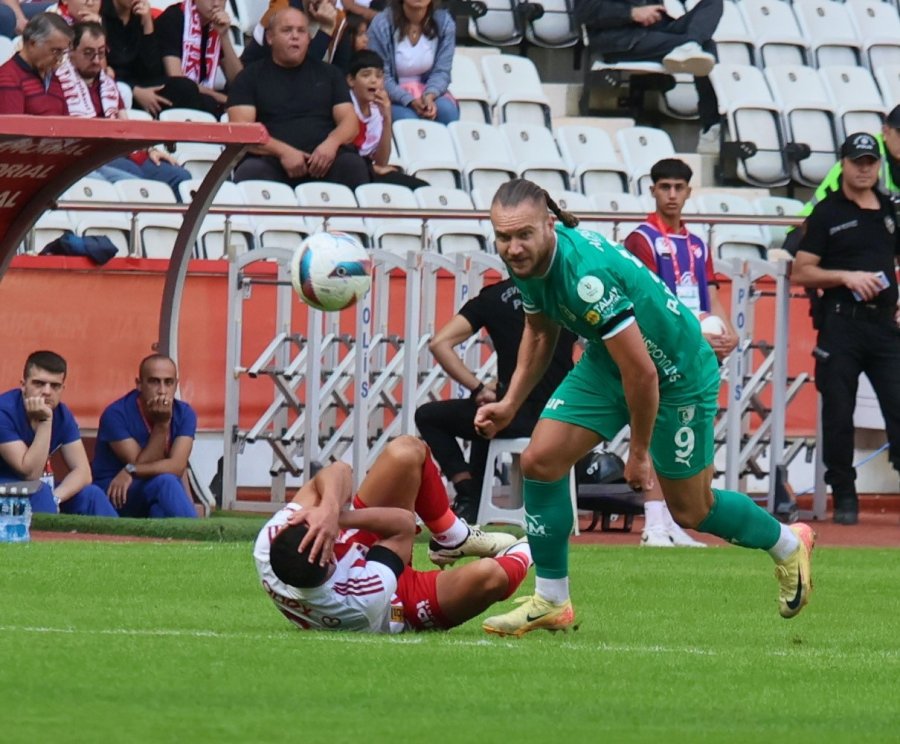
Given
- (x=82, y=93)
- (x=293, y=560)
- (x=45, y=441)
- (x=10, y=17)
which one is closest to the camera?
(x=293, y=560)

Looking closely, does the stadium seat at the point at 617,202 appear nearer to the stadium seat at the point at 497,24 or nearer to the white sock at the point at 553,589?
the stadium seat at the point at 497,24

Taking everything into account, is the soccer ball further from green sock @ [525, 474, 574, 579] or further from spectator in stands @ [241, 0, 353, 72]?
spectator in stands @ [241, 0, 353, 72]

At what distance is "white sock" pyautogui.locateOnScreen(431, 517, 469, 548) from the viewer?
27.3ft

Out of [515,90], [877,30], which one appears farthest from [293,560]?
[877,30]

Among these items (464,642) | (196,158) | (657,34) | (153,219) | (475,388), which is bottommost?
(464,642)

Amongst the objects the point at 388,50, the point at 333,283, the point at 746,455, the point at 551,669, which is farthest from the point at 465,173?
the point at 551,669

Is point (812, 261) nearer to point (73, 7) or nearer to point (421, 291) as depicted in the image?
point (421, 291)

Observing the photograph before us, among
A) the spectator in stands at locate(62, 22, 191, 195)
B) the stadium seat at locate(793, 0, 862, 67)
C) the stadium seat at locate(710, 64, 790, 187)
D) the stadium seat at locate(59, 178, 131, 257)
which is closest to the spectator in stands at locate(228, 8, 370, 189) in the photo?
the spectator in stands at locate(62, 22, 191, 195)

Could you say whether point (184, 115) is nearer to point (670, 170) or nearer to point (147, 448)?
point (147, 448)

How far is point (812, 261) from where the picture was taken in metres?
14.0

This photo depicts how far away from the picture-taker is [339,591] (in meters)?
7.38

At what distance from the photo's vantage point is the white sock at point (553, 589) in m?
7.95

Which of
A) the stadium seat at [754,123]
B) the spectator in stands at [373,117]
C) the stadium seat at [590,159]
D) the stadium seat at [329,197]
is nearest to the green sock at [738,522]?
the stadium seat at [329,197]

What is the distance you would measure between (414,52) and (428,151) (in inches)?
37.2
